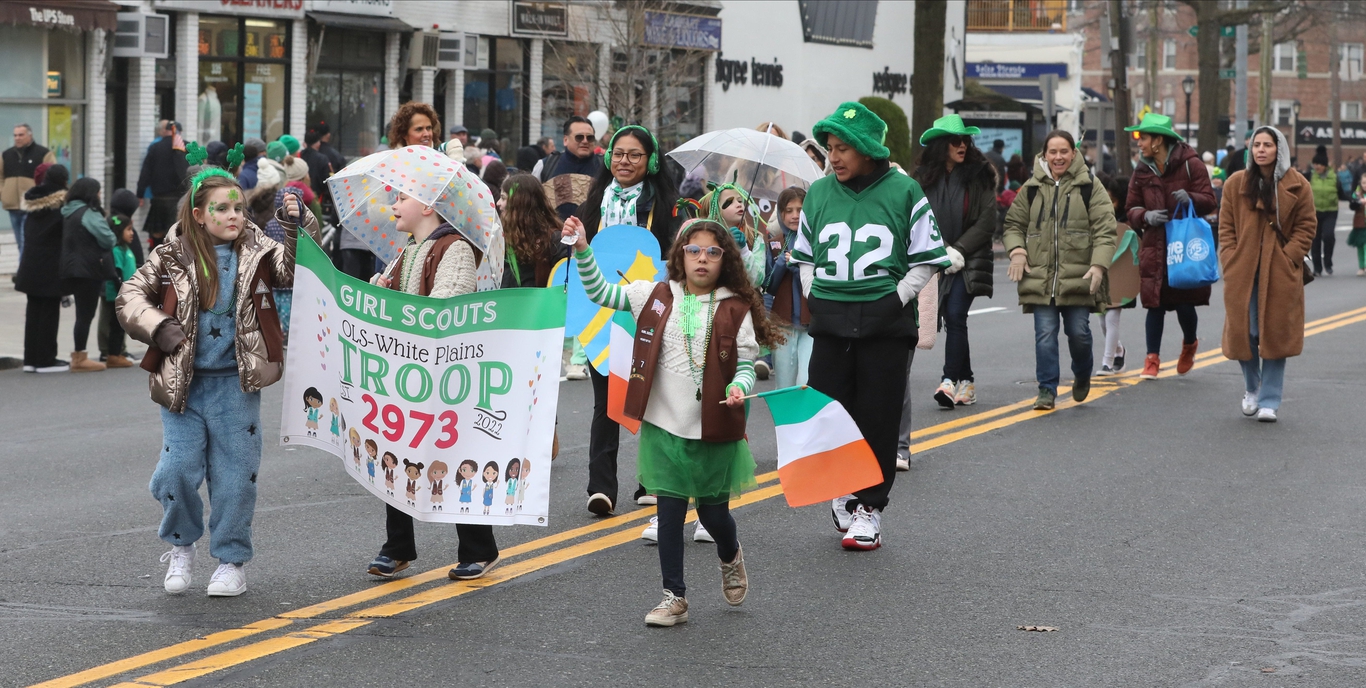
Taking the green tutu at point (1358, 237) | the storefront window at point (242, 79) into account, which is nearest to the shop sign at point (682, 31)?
the storefront window at point (242, 79)

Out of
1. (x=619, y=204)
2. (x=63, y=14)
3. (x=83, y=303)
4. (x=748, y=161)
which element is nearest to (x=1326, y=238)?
(x=63, y=14)

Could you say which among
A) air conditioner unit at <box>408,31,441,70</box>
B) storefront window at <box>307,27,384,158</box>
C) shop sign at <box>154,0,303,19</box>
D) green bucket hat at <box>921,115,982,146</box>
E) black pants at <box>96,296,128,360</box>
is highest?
shop sign at <box>154,0,303,19</box>

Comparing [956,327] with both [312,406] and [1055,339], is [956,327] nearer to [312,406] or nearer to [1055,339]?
[1055,339]

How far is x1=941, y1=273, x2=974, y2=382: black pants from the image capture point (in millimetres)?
10984

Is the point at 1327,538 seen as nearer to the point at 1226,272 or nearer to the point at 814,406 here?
the point at 814,406

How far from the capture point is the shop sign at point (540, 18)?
31.1 m

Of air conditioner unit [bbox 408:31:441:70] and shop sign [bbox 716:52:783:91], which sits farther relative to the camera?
shop sign [bbox 716:52:783:91]

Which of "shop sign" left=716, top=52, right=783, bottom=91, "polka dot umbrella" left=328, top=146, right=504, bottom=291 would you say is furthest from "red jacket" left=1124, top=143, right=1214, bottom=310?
"shop sign" left=716, top=52, right=783, bottom=91

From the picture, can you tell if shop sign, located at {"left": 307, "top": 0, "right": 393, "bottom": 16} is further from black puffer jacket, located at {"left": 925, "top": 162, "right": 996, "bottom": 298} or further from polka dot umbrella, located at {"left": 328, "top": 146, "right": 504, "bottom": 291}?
polka dot umbrella, located at {"left": 328, "top": 146, "right": 504, "bottom": 291}

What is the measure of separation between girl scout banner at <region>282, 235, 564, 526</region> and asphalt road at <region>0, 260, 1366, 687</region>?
405 mm

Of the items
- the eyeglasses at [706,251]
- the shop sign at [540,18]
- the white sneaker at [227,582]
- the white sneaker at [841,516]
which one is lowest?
the white sneaker at [227,582]

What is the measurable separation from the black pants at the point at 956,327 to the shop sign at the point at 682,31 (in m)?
21.0

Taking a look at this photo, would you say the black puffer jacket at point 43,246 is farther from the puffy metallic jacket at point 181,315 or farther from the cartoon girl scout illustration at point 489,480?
the cartoon girl scout illustration at point 489,480

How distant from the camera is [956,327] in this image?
11227 millimetres
